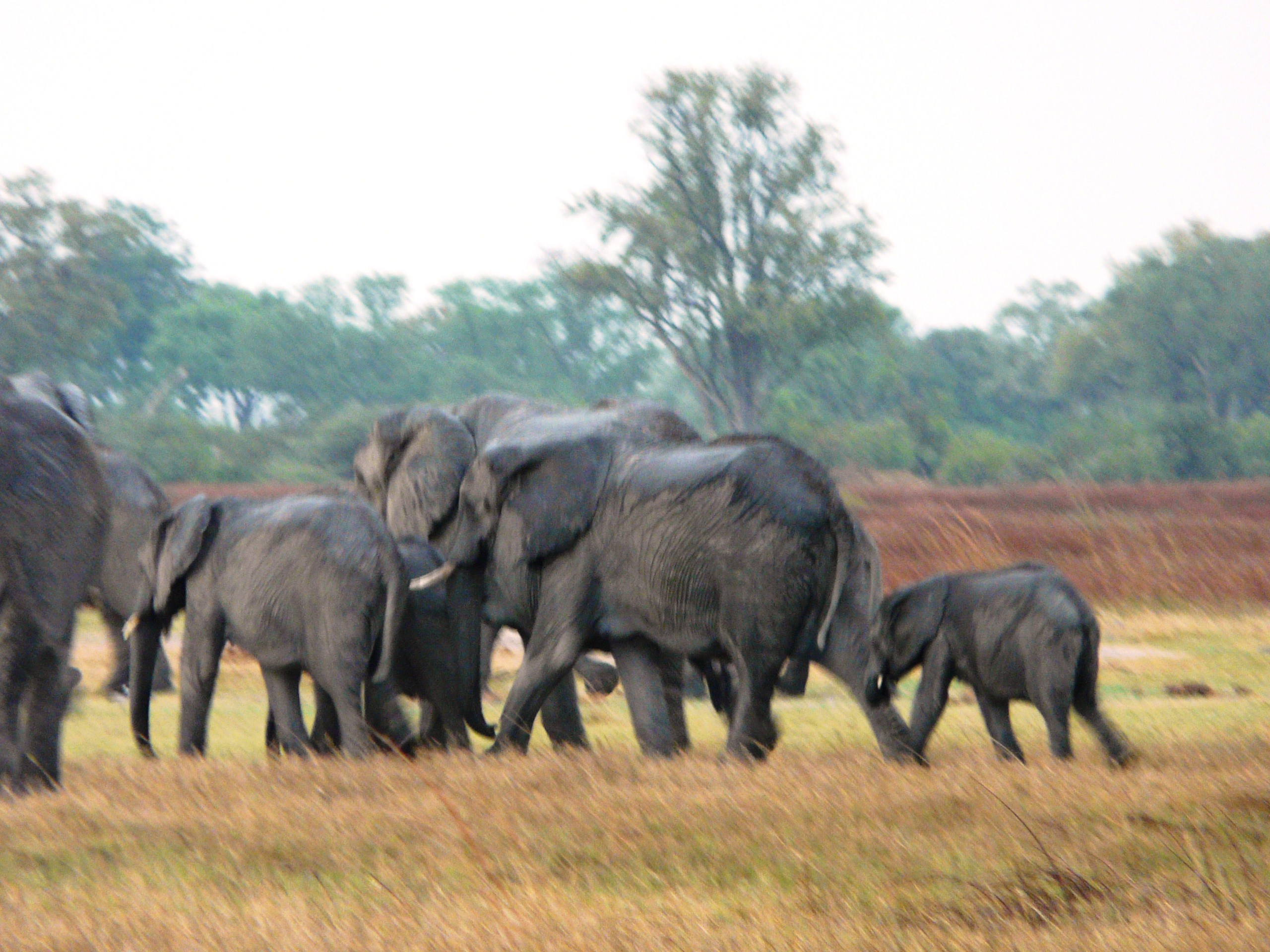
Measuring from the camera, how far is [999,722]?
7.87m

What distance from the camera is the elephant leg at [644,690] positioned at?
24.6 feet

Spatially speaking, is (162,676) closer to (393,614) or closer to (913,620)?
(393,614)

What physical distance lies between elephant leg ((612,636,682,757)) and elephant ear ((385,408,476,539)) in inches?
57.4

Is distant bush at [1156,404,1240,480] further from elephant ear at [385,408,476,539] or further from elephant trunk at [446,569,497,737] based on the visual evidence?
elephant trunk at [446,569,497,737]

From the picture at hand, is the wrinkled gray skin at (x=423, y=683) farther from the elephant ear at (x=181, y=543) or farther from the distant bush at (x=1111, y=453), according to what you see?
the distant bush at (x=1111, y=453)

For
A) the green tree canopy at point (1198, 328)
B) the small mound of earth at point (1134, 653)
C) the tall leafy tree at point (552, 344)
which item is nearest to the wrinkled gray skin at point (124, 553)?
the small mound of earth at point (1134, 653)

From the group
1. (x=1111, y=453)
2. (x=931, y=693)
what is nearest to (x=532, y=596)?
(x=931, y=693)

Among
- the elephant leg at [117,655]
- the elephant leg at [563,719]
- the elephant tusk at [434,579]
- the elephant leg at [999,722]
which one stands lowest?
the elephant leg at [117,655]

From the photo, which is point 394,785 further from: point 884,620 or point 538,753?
point 884,620

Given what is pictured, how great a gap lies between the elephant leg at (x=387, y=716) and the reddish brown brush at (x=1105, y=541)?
8861 millimetres

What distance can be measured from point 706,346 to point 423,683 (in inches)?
1745

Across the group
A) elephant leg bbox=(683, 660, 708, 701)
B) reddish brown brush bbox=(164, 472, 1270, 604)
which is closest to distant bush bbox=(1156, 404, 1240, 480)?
reddish brown brush bbox=(164, 472, 1270, 604)

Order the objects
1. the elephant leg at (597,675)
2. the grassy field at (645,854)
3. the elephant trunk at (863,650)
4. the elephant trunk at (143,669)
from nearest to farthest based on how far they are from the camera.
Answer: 1. the grassy field at (645,854)
2. the elephant trunk at (863,650)
3. the elephant trunk at (143,669)
4. the elephant leg at (597,675)

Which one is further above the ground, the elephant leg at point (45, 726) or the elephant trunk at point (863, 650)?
the elephant trunk at point (863, 650)
